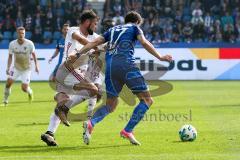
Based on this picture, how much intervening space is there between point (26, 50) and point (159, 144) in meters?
10.8

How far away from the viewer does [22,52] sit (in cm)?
2192

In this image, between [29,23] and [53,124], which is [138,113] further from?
[29,23]

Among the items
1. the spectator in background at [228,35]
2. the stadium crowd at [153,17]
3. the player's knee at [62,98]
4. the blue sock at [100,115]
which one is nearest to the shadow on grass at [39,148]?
the blue sock at [100,115]

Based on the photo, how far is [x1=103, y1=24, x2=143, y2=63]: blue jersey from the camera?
1184 centimetres

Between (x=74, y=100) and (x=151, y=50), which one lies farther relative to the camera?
(x=74, y=100)

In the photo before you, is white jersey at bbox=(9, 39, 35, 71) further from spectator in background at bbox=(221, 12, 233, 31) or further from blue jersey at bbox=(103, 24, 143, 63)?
spectator in background at bbox=(221, 12, 233, 31)

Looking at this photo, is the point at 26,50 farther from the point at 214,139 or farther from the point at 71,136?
the point at 214,139

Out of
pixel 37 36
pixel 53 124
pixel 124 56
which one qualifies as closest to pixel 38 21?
pixel 37 36

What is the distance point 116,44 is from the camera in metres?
11.9

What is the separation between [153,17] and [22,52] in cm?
1419

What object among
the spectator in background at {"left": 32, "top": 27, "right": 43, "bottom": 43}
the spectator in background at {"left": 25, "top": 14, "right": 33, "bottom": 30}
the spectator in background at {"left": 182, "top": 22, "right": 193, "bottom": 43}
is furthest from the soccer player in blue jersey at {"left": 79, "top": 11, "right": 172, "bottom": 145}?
the spectator in background at {"left": 25, "top": 14, "right": 33, "bottom": 30}

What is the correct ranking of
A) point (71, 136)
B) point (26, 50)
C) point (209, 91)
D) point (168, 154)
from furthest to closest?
point (209, 91)
point (26, 50)
point (71, 136)
point (168, 154)

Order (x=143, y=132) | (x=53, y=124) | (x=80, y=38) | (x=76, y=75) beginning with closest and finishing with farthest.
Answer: (x=53, y=124) < (x=80, y=38) < (x=76, y=75) < (x=143, y=132)

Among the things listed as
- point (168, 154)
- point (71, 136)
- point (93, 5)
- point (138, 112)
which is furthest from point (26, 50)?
point (93, 5)
